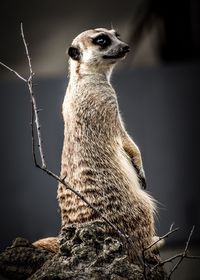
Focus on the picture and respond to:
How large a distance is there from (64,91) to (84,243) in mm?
481

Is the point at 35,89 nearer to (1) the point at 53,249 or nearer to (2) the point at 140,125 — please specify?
(2) the point at 140,125

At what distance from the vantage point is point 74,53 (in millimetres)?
1604

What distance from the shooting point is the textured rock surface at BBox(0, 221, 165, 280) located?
53.5 inches

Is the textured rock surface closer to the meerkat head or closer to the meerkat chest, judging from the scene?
the meerkat chest

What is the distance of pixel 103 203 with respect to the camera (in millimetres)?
1533

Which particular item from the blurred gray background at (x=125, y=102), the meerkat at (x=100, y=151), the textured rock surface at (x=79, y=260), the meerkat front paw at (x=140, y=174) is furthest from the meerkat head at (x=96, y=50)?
the textured rock surface at (x=79, y=260)

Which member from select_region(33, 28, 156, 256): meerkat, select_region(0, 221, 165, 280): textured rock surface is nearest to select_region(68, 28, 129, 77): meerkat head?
select_region(33, 28, 156, 256): meerkat

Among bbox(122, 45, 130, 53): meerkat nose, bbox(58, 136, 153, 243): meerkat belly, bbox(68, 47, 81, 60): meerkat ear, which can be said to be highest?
bbox(68, 47, 81, 60): meerkat ear

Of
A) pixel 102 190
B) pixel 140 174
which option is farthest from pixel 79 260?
pixel 140 174

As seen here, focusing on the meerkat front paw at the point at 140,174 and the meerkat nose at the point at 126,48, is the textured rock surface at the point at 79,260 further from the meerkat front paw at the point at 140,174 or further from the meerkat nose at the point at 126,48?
the meerkat nose at the point at 126,48

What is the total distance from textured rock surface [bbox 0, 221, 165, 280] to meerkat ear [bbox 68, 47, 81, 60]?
44cm

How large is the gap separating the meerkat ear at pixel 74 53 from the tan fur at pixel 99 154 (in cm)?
1

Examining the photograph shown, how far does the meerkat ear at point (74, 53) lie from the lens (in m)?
1.60

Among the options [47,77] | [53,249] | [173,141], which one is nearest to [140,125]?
[173,141]
